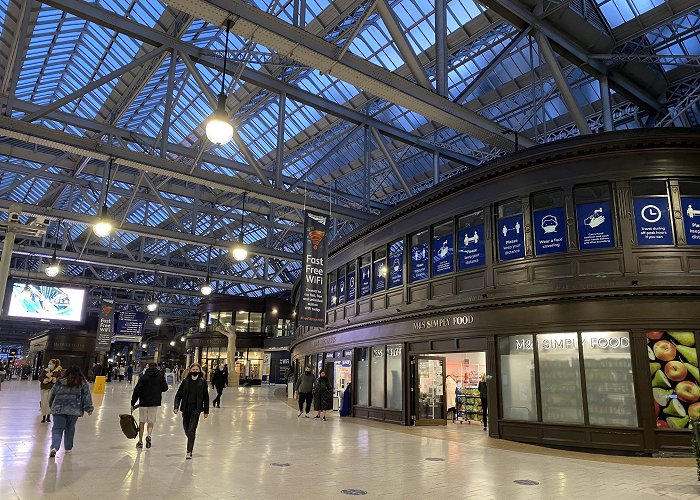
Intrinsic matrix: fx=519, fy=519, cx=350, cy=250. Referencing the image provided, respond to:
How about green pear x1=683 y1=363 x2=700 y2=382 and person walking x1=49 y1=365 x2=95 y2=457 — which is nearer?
person walking x1=49 y1=365 x2=95 y2=457

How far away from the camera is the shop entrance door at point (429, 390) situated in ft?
52.1

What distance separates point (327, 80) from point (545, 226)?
39.2ft

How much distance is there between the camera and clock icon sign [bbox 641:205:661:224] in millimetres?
11781

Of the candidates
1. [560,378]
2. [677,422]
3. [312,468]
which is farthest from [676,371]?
[312,468]

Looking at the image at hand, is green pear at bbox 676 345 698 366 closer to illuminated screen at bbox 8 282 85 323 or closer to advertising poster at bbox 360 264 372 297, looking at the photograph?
advertising poster at bbox 360 264 372 297

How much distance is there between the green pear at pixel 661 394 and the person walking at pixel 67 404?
11.1 metres

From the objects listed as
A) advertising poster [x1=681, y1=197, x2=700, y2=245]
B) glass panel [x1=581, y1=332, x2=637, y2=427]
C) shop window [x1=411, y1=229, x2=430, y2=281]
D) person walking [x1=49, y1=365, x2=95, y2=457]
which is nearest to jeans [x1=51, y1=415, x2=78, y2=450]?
person walking [x1=49, y1=365, x2=95, y2=457]

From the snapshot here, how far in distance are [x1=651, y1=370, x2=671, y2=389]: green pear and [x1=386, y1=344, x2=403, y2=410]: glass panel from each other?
7.29 metres

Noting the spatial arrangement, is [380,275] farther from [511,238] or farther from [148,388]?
[148,388]

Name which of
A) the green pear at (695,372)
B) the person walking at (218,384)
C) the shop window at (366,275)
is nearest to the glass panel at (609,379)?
the green pear at (695,372)

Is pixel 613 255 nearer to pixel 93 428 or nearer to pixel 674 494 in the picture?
pixel 674 494

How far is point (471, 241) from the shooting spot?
14422mm

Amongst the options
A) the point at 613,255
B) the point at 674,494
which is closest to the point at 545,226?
the point at 613,255

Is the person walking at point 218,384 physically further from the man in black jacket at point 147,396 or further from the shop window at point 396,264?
the man in black jacket at point 147,396
